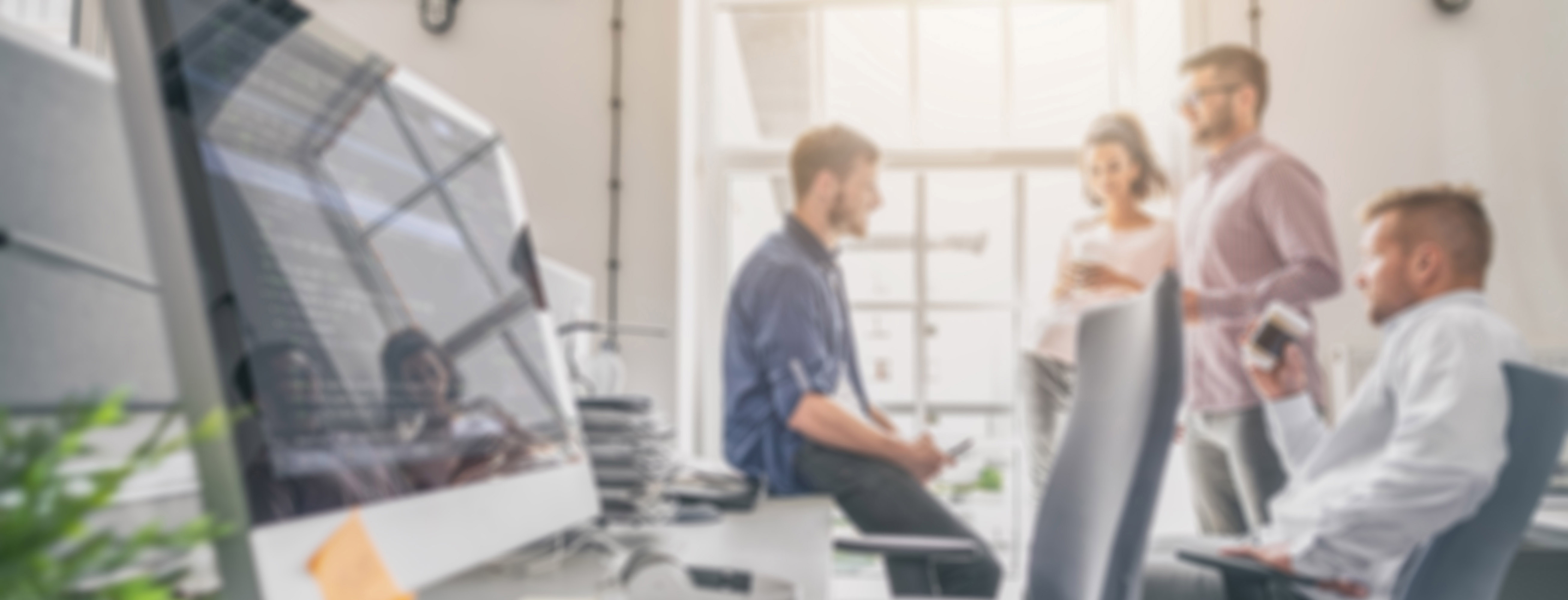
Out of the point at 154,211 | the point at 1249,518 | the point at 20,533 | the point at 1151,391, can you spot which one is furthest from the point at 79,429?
the point at 1249,518

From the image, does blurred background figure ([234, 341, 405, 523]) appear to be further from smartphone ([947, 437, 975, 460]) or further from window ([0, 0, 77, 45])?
window ([0, 0, 77, 45])

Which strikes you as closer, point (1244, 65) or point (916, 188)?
point (1244, 65)

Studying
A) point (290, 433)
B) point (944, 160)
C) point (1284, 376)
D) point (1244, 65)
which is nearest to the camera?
point (290, 433)

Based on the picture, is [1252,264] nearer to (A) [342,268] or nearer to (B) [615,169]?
(B) [615,169]

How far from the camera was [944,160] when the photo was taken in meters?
2.67

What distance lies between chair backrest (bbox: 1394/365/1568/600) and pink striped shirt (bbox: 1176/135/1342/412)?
0.88 metres

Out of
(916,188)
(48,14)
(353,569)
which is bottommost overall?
(353,569)

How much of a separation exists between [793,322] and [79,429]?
1899mm

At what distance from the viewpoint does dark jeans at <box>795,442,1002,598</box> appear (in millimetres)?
1705

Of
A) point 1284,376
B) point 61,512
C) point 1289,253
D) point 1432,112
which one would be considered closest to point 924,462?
point 1284,376

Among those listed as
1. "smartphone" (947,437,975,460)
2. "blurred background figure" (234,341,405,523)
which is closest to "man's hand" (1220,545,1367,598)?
"smartphone" (947,437,975,460)

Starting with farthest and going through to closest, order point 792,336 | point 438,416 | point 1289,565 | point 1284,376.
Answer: point 1284,376
point 792,336
point 1289,565
point 438,416

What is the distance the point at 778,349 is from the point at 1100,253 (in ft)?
3.38

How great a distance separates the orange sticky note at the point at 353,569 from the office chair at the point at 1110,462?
2.05ft
